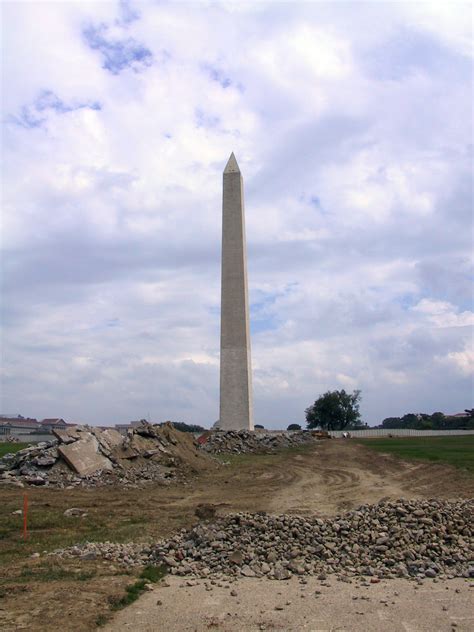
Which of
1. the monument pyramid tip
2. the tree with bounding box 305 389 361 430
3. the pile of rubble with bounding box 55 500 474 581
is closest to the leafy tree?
the tree with bounding box 305 389 361 430

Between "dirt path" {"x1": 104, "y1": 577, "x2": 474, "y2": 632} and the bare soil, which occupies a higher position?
the bare soil

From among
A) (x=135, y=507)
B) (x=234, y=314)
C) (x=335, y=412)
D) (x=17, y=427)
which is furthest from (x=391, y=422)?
(x=135, y=507)

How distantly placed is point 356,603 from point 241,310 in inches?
1230

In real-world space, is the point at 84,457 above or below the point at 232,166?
below

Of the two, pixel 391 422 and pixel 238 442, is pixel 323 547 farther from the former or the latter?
pixel 391 422

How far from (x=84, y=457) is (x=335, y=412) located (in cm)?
6382

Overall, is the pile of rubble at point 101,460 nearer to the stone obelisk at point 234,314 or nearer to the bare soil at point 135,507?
the bare soil at point 135,507

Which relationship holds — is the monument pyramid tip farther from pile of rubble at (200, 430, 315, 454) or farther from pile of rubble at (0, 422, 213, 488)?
pile of rubble at (0, 422, 213, 488)

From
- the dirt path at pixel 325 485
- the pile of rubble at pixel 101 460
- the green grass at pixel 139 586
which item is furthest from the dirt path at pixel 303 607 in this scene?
the pile of rubble at pixel 101 460

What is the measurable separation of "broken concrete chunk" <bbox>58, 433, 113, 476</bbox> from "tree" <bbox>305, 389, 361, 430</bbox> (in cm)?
6261

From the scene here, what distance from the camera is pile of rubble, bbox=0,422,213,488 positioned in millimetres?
20578

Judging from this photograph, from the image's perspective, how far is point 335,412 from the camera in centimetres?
8244

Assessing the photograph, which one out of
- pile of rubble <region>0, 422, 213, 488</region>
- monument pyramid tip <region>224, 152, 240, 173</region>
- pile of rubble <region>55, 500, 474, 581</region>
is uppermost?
monument pyramid tip <region>224, 152, 240, 173</region>

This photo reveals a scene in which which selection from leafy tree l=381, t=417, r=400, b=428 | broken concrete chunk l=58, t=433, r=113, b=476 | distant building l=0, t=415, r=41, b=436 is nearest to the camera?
broken concrete chunk l=58, t=433, r=113, b=476
